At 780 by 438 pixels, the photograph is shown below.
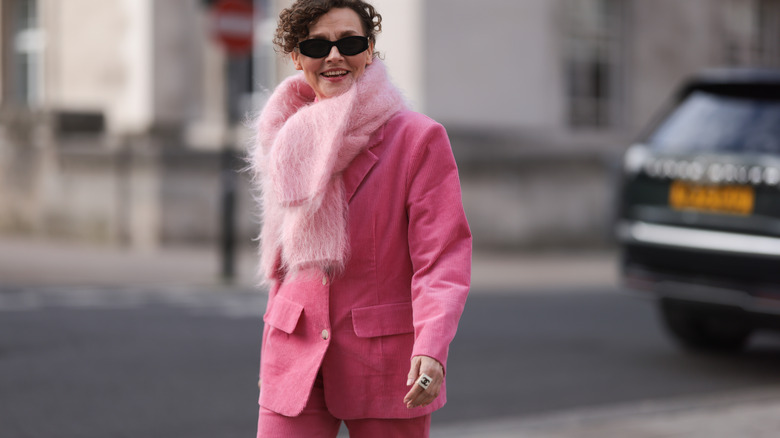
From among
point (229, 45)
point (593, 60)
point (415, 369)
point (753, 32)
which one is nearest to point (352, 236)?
point (415, 369)

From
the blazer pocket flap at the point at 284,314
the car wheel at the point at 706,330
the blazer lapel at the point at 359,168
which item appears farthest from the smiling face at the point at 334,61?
the car wheel at the point at 706,330

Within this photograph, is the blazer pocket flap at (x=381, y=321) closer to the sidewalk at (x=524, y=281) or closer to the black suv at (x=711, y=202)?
the sidewalk at (x=524, y=281)

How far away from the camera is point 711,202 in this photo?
671 centimetres

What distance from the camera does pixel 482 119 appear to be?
16953 millimetres

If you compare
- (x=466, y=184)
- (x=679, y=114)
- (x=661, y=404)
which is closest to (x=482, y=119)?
(x=466, y=184)

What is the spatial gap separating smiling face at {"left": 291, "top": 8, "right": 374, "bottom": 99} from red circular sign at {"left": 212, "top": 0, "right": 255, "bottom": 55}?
9.55 meters

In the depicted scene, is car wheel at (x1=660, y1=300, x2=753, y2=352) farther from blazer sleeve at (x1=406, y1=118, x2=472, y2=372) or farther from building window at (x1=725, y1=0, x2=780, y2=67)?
building window at (x1=725, y1=0, x2=780, y2=67)

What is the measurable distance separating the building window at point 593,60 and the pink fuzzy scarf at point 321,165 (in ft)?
52.3

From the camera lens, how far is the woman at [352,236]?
8.14 feet

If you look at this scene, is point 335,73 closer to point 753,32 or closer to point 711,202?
point 711,202

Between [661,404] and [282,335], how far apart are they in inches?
152

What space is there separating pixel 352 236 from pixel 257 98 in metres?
13.9

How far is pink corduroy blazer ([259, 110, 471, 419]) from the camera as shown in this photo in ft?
8.12

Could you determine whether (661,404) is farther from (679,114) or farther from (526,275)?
(526,275)
